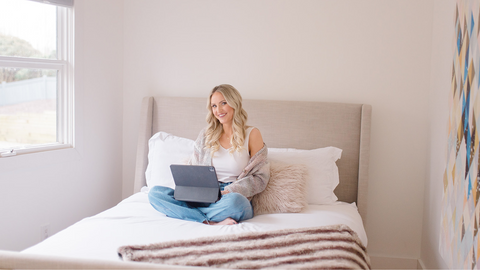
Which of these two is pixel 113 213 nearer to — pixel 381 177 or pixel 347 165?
pixel 347 165

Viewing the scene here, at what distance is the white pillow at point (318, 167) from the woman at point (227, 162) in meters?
0.26

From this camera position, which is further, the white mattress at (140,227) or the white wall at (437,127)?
the white wall at (437,127)

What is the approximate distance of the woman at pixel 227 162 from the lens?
7.13 feet

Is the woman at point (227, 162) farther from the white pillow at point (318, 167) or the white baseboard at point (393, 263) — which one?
the white baseboard at point (393, 263)

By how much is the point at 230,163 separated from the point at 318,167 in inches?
23.7

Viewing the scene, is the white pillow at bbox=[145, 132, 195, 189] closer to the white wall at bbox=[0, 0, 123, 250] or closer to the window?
the white wall at bbox=[0, 0, 123, 250]

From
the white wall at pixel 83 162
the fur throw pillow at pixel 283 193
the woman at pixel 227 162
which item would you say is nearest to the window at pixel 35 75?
the white wall at pixel 83 162

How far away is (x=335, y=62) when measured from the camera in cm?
292

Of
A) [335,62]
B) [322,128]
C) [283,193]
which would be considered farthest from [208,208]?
[335,62]

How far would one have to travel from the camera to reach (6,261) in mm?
1303

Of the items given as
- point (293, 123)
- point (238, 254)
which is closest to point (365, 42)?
point (293, 123)

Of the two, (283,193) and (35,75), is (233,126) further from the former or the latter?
(35,75)

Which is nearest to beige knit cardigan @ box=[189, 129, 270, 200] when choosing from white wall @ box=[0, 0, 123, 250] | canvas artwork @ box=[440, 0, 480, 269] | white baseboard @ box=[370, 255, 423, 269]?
white wall @ box=[0, 0, 123, 250]

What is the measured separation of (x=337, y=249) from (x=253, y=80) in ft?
5.42
